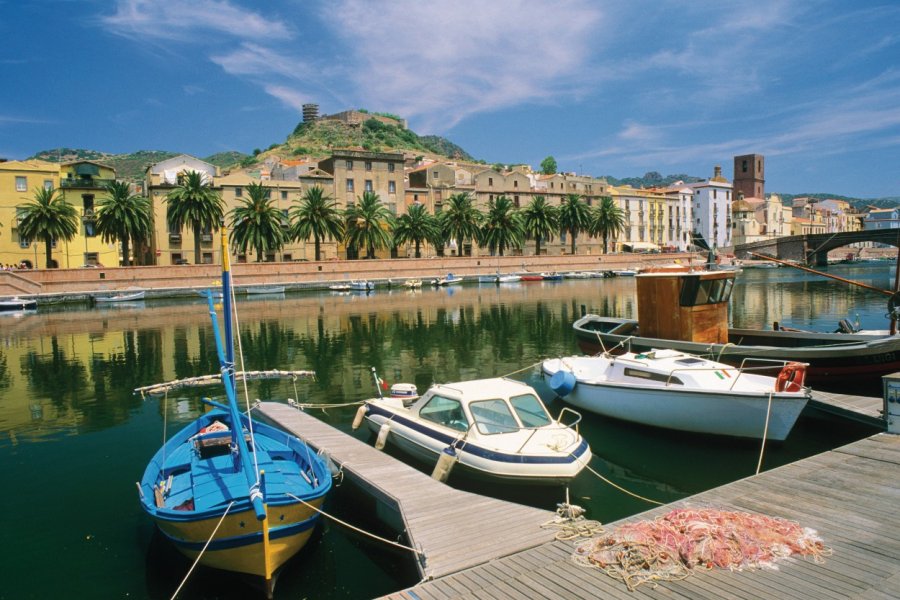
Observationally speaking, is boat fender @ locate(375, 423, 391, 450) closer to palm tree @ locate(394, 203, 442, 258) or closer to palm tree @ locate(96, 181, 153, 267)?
palm tree @ locate(96, 181, 153, 267)

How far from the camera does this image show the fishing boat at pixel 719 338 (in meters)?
19.3

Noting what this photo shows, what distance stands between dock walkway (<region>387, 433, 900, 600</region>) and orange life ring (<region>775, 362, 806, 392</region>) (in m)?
4.72

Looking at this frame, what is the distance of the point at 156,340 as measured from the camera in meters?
39.4

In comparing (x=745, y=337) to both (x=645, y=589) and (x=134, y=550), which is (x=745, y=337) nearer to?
(x=645, y=589)

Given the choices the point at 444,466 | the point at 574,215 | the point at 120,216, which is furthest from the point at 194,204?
the point at 444,466

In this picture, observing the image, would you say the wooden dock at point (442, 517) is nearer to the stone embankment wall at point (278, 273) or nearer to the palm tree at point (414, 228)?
the stone embankment wall at point (278, 273)

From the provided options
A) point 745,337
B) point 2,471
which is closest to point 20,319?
point 2,471

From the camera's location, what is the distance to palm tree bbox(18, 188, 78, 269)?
6662 cm

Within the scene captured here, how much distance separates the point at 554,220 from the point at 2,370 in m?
82.5

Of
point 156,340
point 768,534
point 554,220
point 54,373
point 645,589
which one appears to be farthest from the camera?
point 554,220

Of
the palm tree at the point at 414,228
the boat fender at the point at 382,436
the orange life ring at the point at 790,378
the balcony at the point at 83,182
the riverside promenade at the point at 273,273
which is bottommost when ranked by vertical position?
the boat fender at the point at 382,436

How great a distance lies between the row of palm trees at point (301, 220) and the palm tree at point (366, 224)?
5.4 inches

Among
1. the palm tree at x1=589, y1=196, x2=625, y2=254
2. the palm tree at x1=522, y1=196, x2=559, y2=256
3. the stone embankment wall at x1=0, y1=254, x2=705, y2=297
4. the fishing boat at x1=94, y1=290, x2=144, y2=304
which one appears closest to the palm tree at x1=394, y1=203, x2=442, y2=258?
the stone embankment wall at x1=0, y1=254, x2=705, y2=297

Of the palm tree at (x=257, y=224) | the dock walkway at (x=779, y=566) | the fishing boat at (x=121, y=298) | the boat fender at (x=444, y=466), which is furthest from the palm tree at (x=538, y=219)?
the dock walkway at (x=779, y=566)
